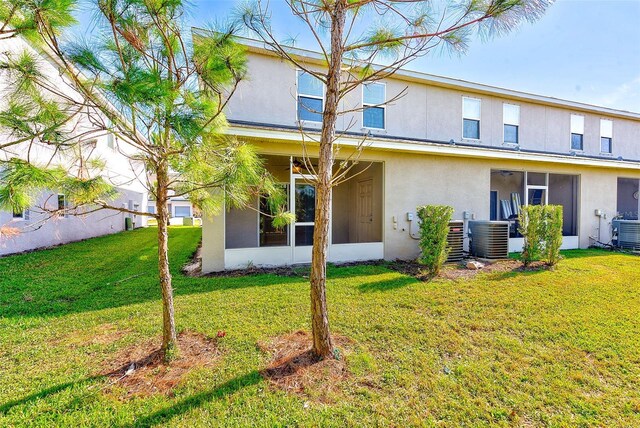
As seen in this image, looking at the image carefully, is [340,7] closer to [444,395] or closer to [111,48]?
[111,48]

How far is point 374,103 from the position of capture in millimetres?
9445

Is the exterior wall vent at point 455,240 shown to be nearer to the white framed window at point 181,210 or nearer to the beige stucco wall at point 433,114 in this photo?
the beige stucco wall at point 433,114

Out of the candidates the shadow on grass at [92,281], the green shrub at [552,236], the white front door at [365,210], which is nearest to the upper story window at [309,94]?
the white front door at [365,210]

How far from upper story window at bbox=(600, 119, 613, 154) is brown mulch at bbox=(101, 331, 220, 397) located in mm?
17281

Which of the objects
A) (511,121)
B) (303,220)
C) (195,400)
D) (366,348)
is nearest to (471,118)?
(511,121)

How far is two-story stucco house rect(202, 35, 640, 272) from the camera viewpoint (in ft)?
25.7

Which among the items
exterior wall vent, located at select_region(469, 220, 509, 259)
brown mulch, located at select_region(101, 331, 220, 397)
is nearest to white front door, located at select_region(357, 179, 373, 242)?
exterior wall vent, located at select_region(469, 220, 509, 259)

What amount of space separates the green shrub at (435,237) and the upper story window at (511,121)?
6957 millimetres

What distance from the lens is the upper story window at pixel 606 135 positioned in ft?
42.0

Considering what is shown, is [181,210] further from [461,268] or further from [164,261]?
[164,261]

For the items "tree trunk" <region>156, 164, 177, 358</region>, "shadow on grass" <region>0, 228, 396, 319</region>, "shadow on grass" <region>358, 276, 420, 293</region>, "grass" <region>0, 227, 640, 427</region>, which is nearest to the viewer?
"grass" <region>0, 227, 640, 427</region>

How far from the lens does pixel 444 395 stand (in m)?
2.63

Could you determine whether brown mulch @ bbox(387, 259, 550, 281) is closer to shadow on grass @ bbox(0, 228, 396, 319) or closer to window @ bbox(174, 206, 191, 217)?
shadow on grass @ bbox(0, 228, 396, 319)

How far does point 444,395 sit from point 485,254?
6.95m
